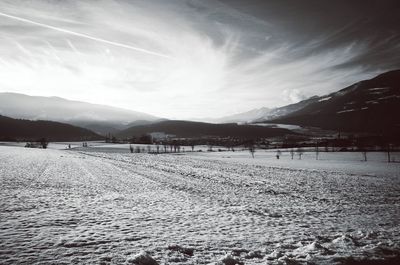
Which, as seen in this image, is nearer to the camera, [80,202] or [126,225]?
[126,225]

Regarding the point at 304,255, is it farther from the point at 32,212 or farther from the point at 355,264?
the point at 32,212

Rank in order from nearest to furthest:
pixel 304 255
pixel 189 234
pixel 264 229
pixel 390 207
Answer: pixel 304 255 < pixel 189 234 < pixel 264 229 < pixel 390 207

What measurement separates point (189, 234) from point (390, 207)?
1116 centimetres

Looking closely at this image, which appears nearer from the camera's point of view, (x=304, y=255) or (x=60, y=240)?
(x=304, y=255)

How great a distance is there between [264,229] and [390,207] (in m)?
8.52

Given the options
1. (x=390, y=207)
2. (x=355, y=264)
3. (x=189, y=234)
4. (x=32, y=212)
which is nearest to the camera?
(x=355, y=264)

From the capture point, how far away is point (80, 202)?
14.6 metres

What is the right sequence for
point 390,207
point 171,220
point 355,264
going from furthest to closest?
1. point 390,207
2. point 171,220
3. point 355,264

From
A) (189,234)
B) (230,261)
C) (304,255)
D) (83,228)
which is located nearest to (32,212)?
(83,228)

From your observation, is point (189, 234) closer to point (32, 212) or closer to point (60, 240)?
point (60, 240)

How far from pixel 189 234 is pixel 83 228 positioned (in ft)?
12.2

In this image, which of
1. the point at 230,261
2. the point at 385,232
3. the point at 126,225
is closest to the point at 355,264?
the point at 230,261

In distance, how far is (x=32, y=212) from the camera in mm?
12133

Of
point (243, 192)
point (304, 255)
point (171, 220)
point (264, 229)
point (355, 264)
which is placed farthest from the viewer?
point (243, 192)
